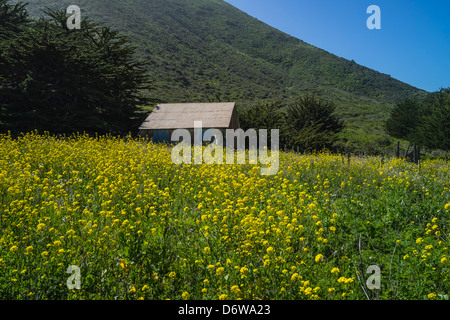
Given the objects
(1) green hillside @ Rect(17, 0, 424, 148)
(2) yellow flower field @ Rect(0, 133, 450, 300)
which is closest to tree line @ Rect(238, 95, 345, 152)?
(1) green hillside @ Rect(17, 0, 424, 148)

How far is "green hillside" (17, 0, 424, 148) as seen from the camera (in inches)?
2489

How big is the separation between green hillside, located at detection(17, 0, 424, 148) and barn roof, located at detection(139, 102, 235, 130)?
1841 centimetres

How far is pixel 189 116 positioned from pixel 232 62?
79.6 metres

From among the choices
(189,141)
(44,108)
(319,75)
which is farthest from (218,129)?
(319,75)

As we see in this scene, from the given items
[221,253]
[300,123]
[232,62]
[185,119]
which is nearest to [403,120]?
[300,123]

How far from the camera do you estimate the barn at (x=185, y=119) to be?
22.3m

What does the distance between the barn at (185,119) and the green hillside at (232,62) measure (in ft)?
61.2

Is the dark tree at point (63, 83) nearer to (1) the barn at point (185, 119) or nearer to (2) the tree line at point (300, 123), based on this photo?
(1) the barn at point (185, 119)

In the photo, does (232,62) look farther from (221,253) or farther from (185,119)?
(221,253)

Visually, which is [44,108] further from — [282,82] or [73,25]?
→ [282,82]

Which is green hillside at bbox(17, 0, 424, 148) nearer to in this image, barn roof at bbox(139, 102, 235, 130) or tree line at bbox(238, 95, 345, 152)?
tree line at bbox(238, 95, 345, 152)

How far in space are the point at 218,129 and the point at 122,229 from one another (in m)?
18.7

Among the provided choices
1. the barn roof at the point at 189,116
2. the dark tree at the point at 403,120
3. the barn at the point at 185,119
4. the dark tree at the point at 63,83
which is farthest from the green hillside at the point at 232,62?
the dark tree at the point at 63,83

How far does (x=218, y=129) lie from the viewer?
2192 cm
